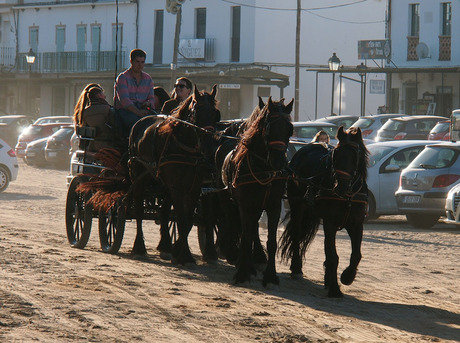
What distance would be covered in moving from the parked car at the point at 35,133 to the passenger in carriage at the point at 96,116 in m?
25.4

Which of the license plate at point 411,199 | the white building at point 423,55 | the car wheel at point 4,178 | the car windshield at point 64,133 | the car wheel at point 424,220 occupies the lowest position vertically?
the car wheel at point 424,220

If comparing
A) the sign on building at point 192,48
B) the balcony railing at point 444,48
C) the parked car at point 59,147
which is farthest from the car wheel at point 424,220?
the sign on building at point 192,48

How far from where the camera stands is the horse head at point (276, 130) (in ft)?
34.6

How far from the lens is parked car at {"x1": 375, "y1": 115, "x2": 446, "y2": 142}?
108ft

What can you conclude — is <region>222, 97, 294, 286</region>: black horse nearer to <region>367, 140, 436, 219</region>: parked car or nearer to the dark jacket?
the dark jacket

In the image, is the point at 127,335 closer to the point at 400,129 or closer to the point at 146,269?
the point at 146,269

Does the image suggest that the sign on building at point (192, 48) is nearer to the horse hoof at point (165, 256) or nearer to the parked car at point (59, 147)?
the parked car at point (59, 147)

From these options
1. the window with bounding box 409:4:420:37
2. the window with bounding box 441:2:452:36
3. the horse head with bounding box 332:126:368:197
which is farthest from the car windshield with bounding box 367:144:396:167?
the window with bounding box 409:4:420:37

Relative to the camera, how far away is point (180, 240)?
12.4 metres

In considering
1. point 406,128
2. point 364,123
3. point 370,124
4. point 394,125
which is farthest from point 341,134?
point 364,123

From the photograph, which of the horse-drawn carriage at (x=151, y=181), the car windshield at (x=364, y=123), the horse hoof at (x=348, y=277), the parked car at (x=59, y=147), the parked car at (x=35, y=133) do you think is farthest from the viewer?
the parked car at (x=35, y=133)

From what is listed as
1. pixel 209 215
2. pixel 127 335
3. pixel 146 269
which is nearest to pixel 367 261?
pixel 209 215

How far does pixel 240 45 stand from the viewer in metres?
51.1

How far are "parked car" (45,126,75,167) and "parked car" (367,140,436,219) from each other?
58.5ft
